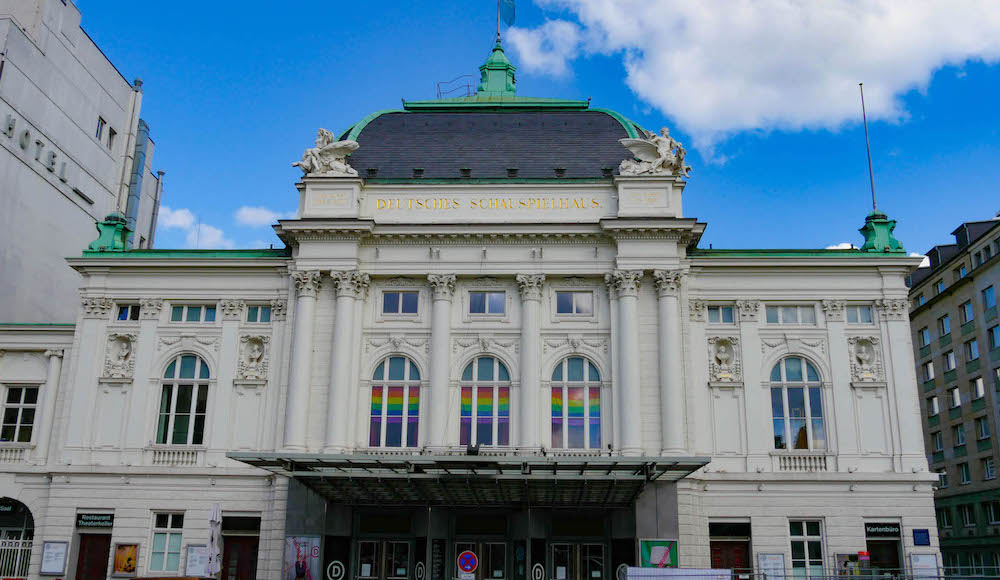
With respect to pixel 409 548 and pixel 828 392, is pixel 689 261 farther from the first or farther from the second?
pixel 409 548

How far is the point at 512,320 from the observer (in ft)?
123

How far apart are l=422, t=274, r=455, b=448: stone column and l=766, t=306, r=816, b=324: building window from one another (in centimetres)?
1257

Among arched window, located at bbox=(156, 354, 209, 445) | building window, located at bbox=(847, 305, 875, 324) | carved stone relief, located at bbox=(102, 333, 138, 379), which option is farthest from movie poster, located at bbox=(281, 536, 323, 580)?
A: building window, located at bbox=(847, 305, 875, 324)

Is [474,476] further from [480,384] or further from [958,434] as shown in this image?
[958,434]

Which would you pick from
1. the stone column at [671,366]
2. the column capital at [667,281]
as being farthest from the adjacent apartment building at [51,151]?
the stone column at [671,366]

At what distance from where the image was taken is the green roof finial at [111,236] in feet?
130

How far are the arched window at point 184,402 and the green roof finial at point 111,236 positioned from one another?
578 cm

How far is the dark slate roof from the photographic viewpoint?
1561 inches

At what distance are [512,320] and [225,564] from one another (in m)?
14.1

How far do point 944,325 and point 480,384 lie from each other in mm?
34404

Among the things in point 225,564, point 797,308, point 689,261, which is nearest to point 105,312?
point 225,564

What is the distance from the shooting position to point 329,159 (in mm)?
38969

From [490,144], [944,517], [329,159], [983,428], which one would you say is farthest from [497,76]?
[944,517]

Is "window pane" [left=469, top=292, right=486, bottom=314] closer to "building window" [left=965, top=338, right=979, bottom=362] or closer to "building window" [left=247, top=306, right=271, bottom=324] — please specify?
"building window" [left=247, top=306, right=271, bottom=324]
